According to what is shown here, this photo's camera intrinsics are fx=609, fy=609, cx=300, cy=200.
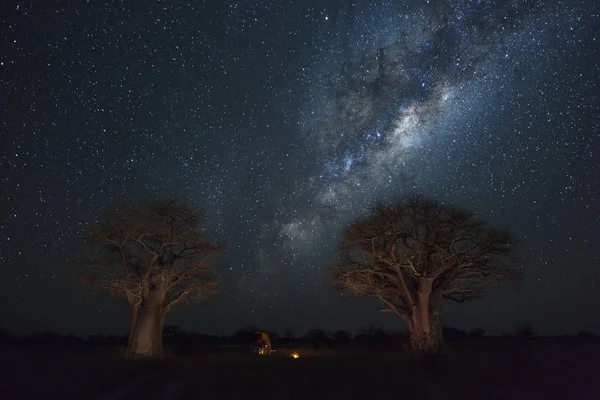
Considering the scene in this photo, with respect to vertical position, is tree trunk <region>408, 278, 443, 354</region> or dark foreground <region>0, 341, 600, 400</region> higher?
tree trunk <region>408, 278, 443, 354</region>

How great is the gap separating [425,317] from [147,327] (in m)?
12.2

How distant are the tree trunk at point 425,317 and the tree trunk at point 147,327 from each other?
36.8ft

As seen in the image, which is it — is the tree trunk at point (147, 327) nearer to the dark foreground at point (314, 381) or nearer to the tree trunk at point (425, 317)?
the dark foreground at point (314, 381)

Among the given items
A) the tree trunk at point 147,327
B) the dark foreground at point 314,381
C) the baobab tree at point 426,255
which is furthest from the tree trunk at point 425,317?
the tree trunk at point 147,327

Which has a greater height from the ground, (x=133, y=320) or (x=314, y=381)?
(x=133, y=320)

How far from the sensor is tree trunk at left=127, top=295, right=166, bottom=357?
2638 centimetres

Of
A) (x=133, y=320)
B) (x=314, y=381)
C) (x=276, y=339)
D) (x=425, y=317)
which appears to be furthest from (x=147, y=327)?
(x=276, y=339)

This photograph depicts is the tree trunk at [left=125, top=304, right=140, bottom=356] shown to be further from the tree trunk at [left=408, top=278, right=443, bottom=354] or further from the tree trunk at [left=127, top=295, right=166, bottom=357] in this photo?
the tree trunk at [left=408, top=278, right=443, bottom=354]

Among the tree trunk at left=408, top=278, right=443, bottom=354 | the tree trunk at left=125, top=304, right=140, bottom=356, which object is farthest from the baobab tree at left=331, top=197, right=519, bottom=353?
the tree trunk at left=125, top=304, right=140, bottom=356

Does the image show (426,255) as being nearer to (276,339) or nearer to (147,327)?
(147,327)

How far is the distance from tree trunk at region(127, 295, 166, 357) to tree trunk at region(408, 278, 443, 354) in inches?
442

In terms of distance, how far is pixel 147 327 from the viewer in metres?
26.6

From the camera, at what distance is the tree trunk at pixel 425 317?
26.5 metres

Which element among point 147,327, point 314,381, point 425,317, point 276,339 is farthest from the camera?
point 276,339
